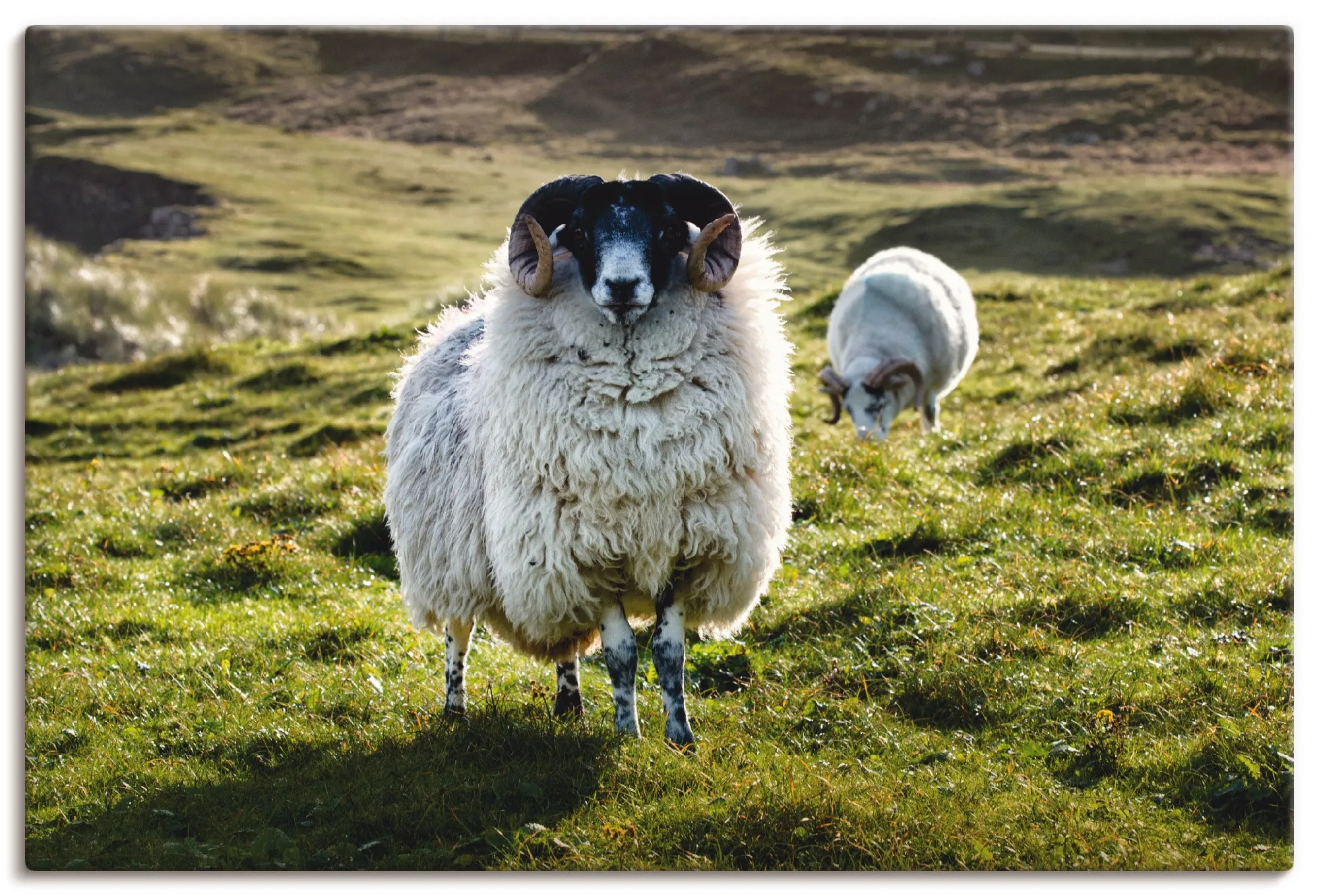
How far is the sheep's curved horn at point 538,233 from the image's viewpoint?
215 inches

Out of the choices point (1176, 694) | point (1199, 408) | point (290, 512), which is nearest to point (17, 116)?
point (290, 512)

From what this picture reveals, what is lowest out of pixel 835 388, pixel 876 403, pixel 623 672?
pixel 876 403

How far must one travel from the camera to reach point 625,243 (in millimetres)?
5305

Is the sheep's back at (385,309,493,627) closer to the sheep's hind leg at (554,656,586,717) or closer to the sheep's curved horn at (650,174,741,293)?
the sheep's hind leg at (554,656,586,717)

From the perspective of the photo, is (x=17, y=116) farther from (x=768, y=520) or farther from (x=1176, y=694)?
(x=1176, y=694)

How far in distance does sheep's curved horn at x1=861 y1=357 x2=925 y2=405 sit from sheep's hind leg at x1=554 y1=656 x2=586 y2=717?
25.3 ft

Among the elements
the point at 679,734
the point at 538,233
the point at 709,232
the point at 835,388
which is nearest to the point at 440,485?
the point at 538,233

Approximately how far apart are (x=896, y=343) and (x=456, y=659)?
8828mm

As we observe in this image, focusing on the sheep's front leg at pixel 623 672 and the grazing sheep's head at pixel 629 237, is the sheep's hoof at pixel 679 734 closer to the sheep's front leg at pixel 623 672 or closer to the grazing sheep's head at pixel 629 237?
the sheep's front leg at pixel 623 672

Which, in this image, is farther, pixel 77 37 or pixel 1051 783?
pixel 77 37

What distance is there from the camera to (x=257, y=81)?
9.33 metres

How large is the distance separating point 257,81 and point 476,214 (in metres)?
12.2

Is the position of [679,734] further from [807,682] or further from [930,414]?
[930,414]

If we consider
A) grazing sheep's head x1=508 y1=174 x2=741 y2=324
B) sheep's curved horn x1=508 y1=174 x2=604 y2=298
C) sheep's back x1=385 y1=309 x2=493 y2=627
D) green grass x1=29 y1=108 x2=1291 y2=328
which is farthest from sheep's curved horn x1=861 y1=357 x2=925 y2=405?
sheep's curved horn x1=508 y1=174 x2=604 y2=298
